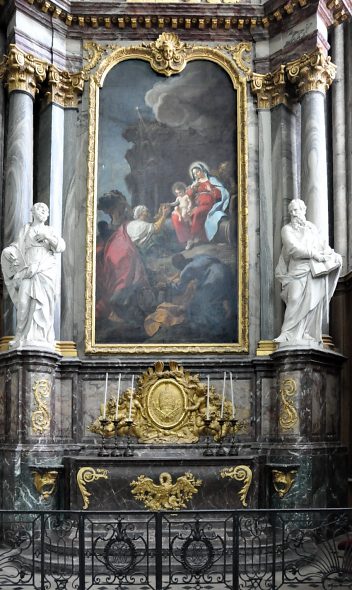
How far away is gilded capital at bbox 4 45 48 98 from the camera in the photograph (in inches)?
612

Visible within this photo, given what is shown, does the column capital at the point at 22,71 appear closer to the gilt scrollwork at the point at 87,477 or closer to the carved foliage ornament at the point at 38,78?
the carved foliage ornament at the point at 38,78

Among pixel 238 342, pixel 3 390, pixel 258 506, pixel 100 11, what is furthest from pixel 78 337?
pixel 100 11

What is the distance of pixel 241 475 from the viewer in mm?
14195

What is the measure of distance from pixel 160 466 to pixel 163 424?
1.06 meters

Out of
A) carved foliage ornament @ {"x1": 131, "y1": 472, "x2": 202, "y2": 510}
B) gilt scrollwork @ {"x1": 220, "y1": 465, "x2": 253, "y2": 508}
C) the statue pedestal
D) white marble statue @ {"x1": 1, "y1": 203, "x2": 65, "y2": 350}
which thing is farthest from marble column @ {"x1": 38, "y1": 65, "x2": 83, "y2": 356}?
the statue pedestal

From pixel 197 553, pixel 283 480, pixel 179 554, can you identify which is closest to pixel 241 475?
pixel 283 480

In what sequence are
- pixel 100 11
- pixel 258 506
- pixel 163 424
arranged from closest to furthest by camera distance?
1. pixel 258 506
2. pixel 163 424
3. pixel 100 11

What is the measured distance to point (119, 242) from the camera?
1591cm

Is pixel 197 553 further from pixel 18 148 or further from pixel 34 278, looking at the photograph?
pixel 18 148

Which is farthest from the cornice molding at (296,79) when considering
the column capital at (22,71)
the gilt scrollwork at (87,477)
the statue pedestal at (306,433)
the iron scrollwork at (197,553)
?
the iron scrollwork at (197,553)

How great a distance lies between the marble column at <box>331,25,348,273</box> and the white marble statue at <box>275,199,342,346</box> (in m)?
2.03

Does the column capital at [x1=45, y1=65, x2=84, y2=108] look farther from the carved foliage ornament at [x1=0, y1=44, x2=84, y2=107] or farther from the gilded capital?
the gilded capital

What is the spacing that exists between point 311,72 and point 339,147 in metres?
1.86

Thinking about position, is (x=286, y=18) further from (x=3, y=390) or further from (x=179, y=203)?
(x=3, y=390)
